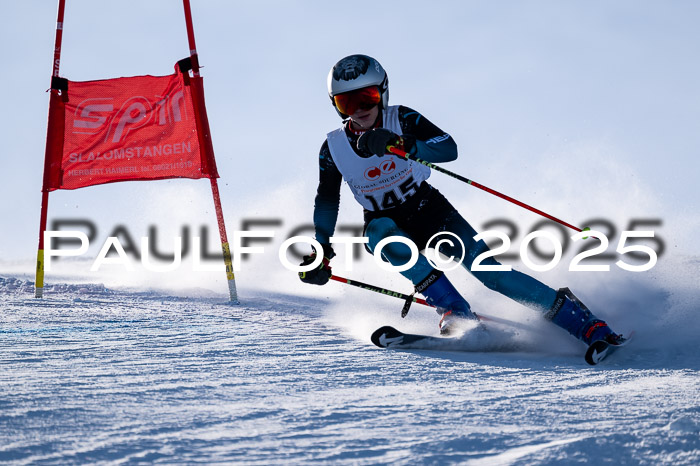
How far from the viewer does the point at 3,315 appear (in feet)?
17.9

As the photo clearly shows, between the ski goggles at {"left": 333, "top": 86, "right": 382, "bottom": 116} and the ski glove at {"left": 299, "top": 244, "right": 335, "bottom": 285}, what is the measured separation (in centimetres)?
86

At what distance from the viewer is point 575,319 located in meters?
3.58

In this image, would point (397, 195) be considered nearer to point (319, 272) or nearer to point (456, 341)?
point (319, 272)

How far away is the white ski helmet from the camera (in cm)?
387

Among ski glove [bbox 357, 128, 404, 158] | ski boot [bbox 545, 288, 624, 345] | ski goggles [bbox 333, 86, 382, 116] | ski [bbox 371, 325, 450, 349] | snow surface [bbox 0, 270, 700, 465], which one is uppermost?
ski goggles [bbox 333, 86, 382, 116]

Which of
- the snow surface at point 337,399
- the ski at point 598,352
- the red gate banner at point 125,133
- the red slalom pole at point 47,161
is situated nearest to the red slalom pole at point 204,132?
the red gate banner at point 125,133

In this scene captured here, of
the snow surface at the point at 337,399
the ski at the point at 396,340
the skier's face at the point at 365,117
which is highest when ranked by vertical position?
the skier's face at the point at 365,117

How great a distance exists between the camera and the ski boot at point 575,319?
11.4ft

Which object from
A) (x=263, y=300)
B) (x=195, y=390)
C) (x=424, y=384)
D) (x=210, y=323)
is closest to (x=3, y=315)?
(x=210, y=323)

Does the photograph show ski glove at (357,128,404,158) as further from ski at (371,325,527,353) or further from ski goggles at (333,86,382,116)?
ski at (371,325,527,353)

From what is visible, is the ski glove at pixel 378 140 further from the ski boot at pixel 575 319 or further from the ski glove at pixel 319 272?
the ski boot at pixel 575 319

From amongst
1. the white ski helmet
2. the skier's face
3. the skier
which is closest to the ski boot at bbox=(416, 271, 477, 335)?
the skier

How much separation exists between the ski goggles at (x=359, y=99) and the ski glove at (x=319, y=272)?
0.86m

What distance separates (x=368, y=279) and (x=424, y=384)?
493cm
